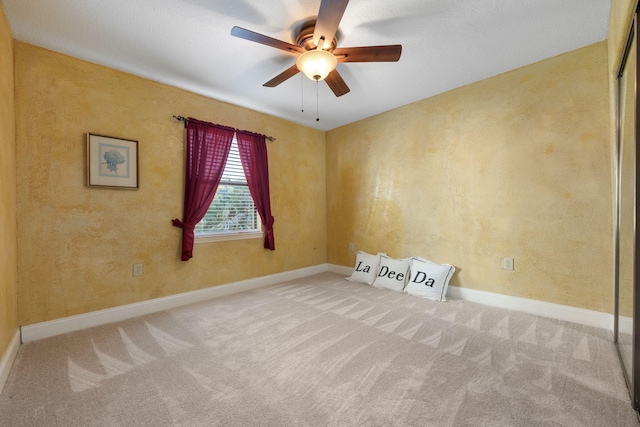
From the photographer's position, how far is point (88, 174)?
253 centimetres

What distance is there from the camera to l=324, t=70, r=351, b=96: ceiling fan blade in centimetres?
229

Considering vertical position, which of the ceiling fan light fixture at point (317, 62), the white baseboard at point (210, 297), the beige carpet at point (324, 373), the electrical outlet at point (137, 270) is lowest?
the beige carpet at point (324, 373)

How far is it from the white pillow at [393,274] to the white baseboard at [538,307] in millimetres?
558

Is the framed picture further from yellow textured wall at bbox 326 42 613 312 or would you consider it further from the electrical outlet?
yellow textured wall at bbox 326 42 613 312

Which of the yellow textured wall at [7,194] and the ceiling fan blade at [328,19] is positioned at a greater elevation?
the ceiling fan blade at [328,19]

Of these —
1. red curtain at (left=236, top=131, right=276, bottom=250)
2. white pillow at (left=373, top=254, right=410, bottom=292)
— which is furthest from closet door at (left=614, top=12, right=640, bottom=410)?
red curtain at (left=236, top=131, right=276, bottom=250)

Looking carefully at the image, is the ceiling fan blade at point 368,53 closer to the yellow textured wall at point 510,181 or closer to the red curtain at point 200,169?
the yellow textured wall at point 510,181

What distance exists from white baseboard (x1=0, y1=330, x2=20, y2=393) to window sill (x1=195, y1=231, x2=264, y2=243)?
1.60 meters

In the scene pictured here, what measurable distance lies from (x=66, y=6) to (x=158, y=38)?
56 centimetres

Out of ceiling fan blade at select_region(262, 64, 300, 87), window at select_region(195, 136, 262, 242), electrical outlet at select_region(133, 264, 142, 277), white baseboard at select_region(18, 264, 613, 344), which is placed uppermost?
ceiling fan blade at select_region(262, 64, 300, 87)

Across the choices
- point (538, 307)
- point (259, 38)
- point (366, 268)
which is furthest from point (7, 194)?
point (538, 307)

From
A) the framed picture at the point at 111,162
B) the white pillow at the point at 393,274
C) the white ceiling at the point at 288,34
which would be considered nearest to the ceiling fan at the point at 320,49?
the white ceiling at the point at 288,34

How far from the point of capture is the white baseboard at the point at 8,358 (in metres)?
1.67

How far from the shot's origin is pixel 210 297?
3.31 meters
